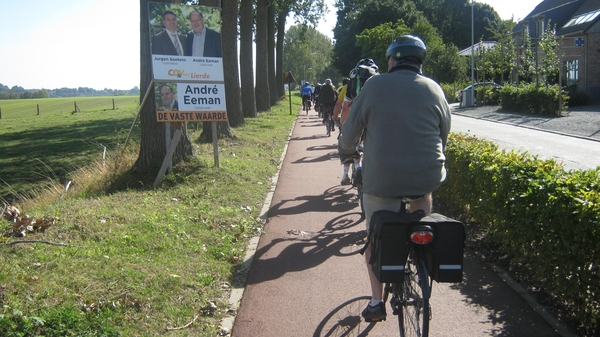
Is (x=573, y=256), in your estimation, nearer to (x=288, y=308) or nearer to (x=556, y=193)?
(x=556, y=193)

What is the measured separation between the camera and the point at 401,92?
146 inches

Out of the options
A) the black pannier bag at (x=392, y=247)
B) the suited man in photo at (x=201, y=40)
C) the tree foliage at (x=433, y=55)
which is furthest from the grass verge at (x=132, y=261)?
the tree foliage at (x=433, y=55)

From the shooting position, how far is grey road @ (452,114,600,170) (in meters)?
14.7

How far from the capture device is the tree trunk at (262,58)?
29.0 meters

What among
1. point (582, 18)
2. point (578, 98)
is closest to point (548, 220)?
point (578, 98)

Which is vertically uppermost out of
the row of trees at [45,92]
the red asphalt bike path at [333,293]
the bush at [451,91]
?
the row of trees at [45,92]

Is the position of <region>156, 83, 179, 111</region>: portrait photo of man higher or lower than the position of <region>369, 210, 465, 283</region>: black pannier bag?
higher

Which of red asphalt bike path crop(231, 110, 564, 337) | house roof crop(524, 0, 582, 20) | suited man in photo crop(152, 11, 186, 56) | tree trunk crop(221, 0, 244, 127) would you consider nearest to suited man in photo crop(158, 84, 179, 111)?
suited man in photo crop(152, 11, 186, 56)

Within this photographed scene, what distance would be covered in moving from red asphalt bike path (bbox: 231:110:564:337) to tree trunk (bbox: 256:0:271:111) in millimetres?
21862

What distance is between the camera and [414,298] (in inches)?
145

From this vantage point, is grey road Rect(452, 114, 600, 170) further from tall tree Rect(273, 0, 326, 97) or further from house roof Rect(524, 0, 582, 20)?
house roof Rect(524, 0, 582, 20)

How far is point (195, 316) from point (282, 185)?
6465 mm

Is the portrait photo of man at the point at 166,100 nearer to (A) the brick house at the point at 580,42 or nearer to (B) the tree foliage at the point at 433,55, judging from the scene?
(A) the brick house at the point at 580,42

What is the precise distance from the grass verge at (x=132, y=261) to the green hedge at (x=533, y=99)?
2331 cm
